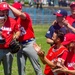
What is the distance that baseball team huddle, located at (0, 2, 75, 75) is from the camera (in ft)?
20.5

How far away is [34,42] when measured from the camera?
29.5 ft

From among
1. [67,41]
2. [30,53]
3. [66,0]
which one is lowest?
[66,0]

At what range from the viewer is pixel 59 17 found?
28.3 ft

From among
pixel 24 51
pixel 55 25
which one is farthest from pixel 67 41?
pixel 24 51

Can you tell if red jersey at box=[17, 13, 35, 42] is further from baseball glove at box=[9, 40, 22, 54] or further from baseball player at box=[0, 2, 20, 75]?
baseball glove at box=[9, 40, 22, 54]

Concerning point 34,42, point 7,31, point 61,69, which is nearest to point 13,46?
point 7,31

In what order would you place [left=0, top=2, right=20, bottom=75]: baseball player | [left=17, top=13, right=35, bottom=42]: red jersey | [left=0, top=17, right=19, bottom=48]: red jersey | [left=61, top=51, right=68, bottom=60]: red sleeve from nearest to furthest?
1. [left=61, top=51, right=68, bottom=60]: red sleeve
2. [left=0, top=2, right=20, bottom=75]: baseball player
3. [left=0, top=17, right=19, bottom=48]: red jersey
4. [left=17, top=13, right=35, bottom=42]: red jersey

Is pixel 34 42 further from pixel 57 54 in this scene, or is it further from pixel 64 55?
pixel 64 55

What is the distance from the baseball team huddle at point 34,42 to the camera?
6.26m

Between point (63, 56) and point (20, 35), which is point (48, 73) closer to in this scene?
point (63, 56)

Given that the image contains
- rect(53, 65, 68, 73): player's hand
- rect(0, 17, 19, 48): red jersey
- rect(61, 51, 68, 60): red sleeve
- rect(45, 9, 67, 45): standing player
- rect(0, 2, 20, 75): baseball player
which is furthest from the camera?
rect(45, 9, 67, 45): standing player

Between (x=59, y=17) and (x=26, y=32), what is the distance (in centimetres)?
121

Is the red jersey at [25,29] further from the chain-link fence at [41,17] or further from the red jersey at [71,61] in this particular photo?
the chain-link fence at [41,17]

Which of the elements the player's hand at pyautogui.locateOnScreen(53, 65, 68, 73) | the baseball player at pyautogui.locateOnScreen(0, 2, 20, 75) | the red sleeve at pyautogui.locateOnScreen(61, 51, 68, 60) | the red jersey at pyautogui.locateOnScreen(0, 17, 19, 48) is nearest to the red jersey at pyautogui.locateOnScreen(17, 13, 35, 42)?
the baseball player at pyautogui.locateOnScreen(0, 2, 20, 75)
